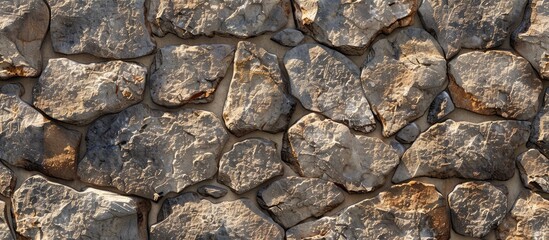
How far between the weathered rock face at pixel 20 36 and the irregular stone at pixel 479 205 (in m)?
1.17

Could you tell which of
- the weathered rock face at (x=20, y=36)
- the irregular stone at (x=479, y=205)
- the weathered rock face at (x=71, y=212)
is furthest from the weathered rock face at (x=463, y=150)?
the weathered rock face at (x=20, y=36)

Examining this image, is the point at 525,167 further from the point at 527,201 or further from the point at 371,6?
the point at 371,6

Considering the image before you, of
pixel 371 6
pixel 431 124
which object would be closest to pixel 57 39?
pixel 371 6

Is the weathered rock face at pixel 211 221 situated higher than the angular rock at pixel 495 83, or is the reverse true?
the angular rock at pixel 495 83

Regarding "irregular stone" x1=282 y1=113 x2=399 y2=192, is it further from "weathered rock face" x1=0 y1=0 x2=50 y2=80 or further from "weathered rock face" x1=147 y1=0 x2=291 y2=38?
"weathered rock face" x1=0 y1=0 x2=50 y2=80

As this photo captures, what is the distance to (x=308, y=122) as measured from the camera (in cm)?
202

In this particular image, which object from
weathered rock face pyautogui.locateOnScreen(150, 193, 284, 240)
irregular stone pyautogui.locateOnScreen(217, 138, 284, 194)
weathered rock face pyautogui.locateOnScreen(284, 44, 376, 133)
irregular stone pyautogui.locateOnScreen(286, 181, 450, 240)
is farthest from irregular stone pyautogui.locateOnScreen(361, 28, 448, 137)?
weathered rock face pyautogui.locateOnScreen(150, 193, 284, 240)

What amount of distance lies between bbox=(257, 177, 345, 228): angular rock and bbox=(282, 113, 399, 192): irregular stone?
0.02 metres

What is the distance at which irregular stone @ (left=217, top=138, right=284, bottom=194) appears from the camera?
2.01m

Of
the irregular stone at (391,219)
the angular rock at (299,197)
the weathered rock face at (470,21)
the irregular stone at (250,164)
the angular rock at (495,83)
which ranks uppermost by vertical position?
the weathered rock face at (470,21)

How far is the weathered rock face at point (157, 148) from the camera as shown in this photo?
6.59 feet

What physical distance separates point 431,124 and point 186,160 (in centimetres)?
66

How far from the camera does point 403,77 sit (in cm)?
202

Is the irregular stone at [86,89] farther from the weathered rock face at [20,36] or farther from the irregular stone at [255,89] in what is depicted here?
the irregular stone at [255,89]
